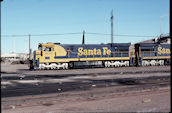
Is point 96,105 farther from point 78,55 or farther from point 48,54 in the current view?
point 78,55

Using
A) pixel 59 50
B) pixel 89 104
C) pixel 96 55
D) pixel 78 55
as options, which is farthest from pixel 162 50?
pixel 89 104

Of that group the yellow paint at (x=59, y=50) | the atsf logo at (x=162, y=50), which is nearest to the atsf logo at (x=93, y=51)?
the yellow paint at (x=59, y=50)

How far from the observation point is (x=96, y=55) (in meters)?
31.0

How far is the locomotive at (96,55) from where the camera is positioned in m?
28.5

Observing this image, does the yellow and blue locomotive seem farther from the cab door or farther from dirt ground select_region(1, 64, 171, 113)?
dirt ground select_region(1, 64, 171, 113)

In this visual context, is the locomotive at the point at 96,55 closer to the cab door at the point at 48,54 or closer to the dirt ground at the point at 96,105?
the cab door at the point at 48,54

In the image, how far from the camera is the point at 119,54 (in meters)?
32.3

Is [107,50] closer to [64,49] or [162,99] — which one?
[64,49]

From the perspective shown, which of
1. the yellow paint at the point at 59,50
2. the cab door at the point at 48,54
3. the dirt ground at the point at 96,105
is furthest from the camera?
the yellow paint at the point at 59,50

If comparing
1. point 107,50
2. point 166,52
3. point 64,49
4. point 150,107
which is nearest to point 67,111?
point 150,107

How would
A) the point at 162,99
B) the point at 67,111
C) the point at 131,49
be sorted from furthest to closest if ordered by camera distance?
the point at 131,49 < the point at 162,99 < the point at 67,111

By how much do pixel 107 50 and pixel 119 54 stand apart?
212 cm

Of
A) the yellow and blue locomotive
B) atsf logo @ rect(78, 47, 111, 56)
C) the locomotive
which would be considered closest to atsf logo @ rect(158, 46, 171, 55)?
the locomotive

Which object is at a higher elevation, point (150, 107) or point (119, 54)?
point (119, 54)
